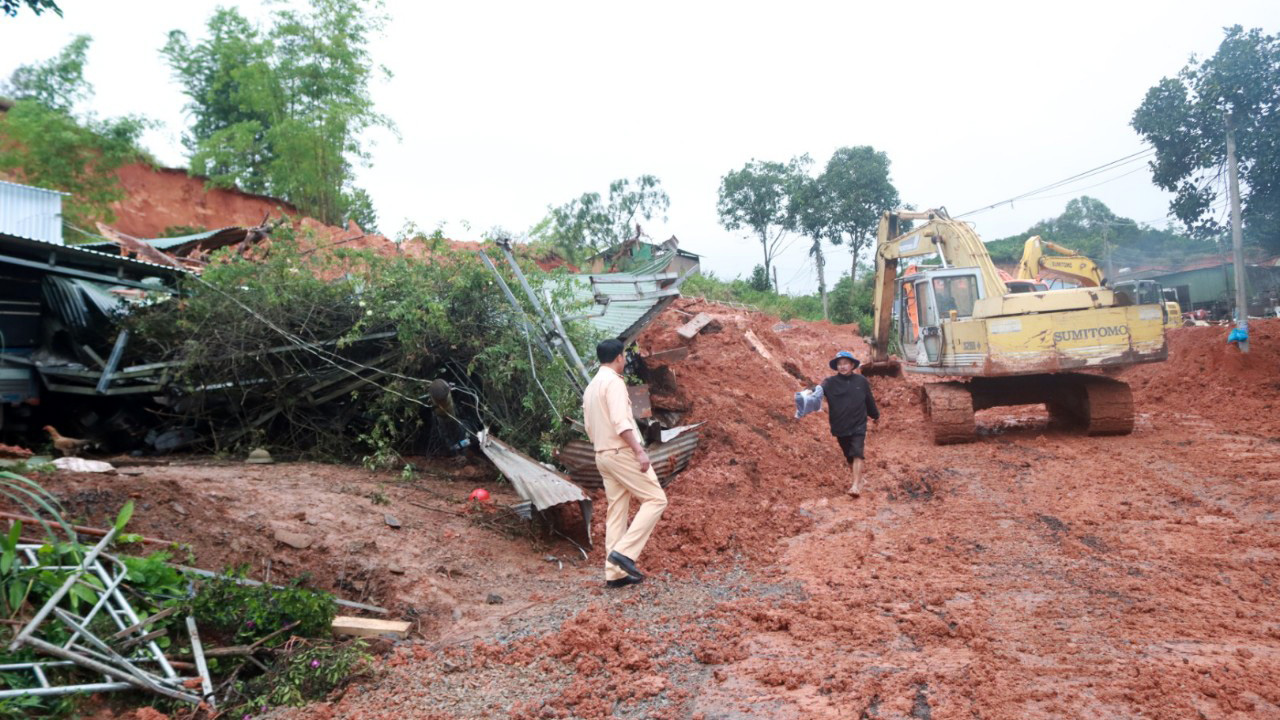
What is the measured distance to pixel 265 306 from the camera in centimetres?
869

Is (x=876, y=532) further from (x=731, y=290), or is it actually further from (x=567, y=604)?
(x=731, y=290)

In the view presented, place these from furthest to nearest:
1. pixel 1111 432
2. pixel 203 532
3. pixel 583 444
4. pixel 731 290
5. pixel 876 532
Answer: pixel 731 290 → pixel 1111 432 → pixel 583 444 → pixel 876 532 → pixel 203 532

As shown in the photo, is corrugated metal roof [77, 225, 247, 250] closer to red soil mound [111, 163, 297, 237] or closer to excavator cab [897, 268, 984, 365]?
red soil mound [111, 163, 297, 237]

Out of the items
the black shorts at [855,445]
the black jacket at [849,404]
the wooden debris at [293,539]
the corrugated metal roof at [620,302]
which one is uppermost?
the corrugated metal roof at [620,302]

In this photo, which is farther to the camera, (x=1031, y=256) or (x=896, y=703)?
(x=1031, y=256)

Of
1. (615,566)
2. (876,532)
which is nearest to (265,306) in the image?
(615,566)

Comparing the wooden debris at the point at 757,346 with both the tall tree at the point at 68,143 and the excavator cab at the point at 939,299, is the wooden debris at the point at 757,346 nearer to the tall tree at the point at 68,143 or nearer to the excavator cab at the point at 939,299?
the excavator cab at the point at 939,299

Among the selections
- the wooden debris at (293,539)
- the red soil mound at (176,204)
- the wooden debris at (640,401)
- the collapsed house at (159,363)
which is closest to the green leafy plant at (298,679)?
the wooden debris at (293,539)

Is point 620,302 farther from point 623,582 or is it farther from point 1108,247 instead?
point 1108,247

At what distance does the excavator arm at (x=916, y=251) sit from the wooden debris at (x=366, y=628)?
32.1 feet

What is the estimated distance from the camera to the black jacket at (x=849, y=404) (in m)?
8.44

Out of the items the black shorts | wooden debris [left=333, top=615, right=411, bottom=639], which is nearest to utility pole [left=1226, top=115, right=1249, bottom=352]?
the black shorts

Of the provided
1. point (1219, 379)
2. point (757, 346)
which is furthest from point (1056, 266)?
point (757, 346)

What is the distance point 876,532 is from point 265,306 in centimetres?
650
